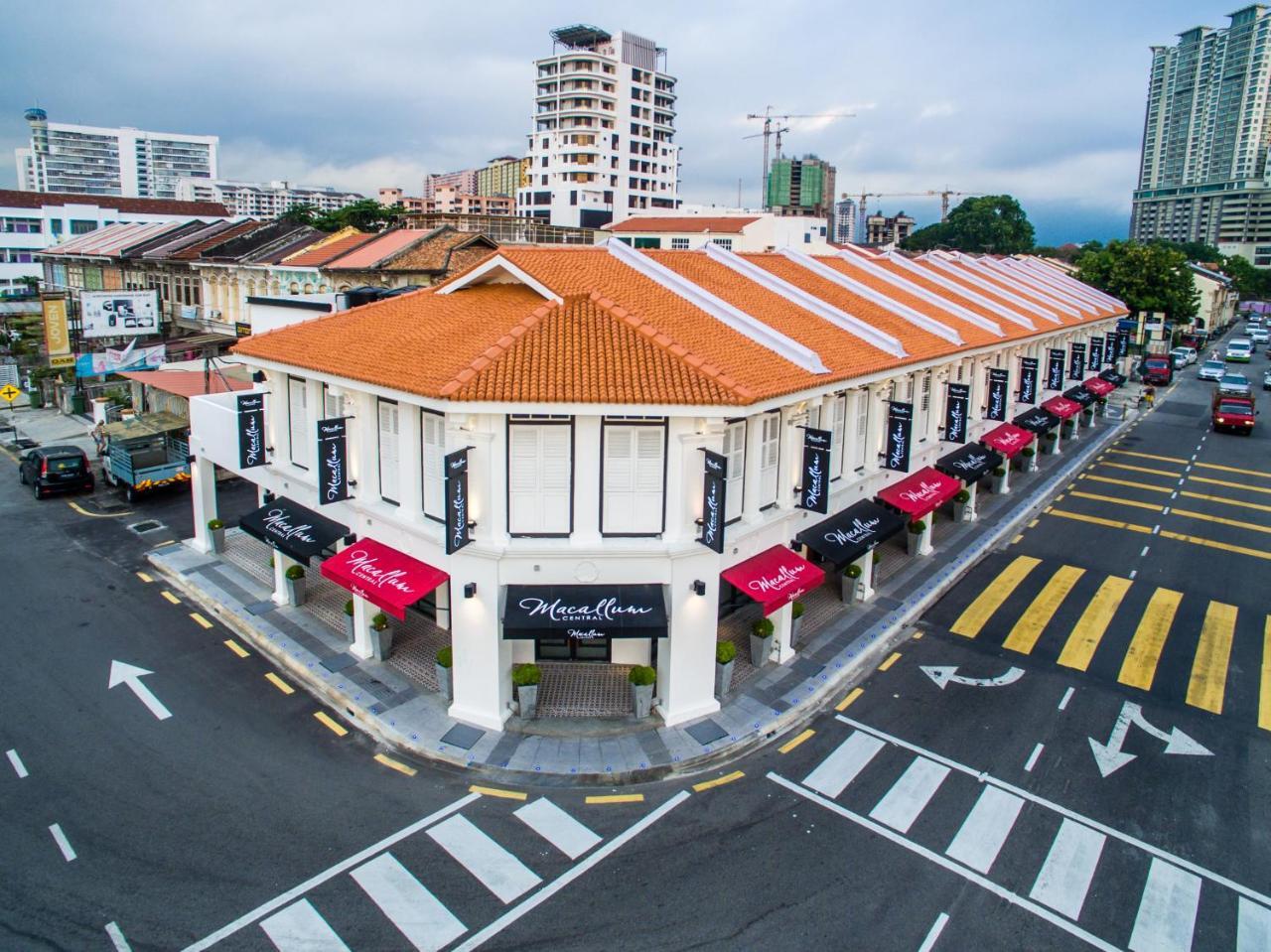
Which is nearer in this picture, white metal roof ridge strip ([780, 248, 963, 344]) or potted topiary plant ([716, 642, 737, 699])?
potted topiary plant ([716, 642, 737, 699])

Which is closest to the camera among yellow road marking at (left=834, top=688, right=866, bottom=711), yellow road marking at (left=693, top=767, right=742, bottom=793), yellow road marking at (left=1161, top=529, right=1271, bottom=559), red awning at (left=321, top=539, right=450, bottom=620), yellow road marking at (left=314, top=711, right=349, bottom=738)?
yellow road marking at (left=693, top=767, right=742, bottom=793)

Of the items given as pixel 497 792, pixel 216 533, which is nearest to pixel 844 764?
pixel 497 792

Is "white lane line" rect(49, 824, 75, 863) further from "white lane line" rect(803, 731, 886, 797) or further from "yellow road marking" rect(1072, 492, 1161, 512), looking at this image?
"yellow road marking" rect(1072, 492, 1161, 512)

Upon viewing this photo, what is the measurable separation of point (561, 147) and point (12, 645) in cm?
10808

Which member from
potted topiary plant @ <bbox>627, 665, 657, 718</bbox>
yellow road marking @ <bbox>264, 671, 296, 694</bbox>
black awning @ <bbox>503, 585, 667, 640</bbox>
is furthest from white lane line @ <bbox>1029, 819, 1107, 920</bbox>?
yellow road marking @ <bbox>264, 671, 296, 694</bbox>

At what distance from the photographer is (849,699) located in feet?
61.6

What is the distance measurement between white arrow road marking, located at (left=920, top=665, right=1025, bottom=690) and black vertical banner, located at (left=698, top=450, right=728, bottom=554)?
738 centimetres

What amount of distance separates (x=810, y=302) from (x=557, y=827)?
17762mm

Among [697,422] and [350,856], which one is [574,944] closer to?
[350,856]

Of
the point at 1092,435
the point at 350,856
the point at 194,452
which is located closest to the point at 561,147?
the point at 1092,435

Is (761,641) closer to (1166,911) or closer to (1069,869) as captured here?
(1069,869)

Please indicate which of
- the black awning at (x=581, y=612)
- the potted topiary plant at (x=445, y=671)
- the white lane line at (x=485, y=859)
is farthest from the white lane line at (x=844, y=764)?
the potted topiary plant at (x=445, y=671)

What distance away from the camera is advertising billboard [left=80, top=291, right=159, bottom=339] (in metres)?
45.9

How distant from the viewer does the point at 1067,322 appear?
38.9 m
